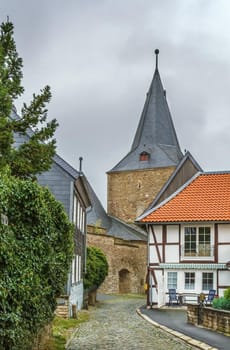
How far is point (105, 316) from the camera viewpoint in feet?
72.4

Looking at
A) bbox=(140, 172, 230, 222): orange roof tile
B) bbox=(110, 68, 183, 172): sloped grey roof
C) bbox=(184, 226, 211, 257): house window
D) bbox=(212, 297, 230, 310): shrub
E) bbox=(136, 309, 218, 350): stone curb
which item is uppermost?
bbox=(110, 68, 183, 172): sloped grey roof

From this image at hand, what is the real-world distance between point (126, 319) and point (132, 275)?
2542 cm

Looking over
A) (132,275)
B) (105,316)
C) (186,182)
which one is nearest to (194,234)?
(186,182)

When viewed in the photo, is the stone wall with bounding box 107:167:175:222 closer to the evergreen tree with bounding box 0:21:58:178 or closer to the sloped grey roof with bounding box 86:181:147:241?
the sloped grey roof with bounding box 86:181:147:241

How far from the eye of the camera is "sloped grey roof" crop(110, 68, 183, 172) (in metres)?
60.6

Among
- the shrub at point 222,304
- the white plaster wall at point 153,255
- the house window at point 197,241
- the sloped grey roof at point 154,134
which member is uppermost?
the sloped grey roof at point 154,134

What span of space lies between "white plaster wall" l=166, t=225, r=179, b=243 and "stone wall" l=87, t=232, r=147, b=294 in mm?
13176

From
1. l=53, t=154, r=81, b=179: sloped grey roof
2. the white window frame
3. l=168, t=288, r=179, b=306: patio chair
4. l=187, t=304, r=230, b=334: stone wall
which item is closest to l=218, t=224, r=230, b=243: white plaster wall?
the white window frame

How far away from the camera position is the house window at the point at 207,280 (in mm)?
27125

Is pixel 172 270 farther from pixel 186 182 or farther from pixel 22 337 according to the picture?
pixel 22 337

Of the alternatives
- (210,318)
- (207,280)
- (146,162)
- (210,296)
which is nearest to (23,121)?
(210,318)

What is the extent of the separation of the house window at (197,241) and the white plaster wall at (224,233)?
541 millimetres

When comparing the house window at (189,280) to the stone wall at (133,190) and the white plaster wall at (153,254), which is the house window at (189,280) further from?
the stone wall at (133,190)

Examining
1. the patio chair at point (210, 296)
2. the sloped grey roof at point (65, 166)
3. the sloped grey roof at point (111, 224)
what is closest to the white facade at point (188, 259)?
the patio chair at point (210, 296)
